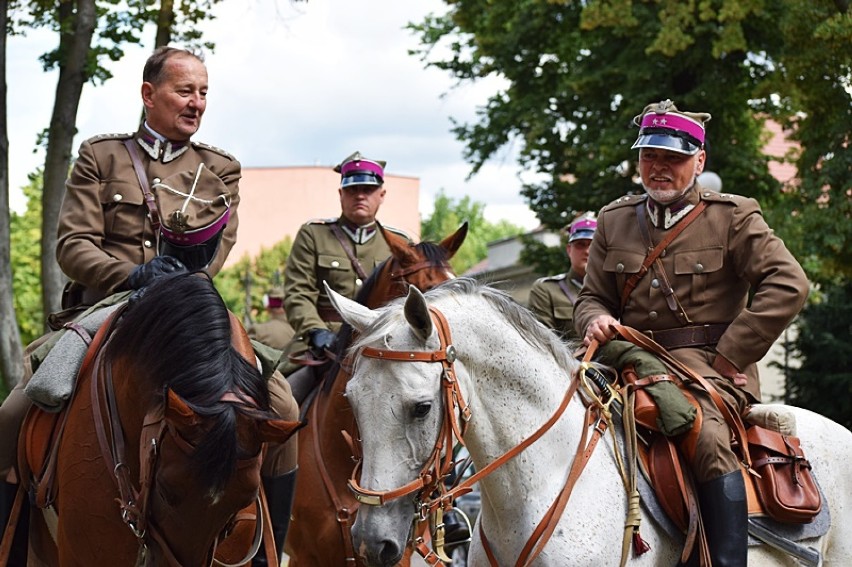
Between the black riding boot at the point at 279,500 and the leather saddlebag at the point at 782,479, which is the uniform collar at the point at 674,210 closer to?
the leather saddlebag at the point at 782,479

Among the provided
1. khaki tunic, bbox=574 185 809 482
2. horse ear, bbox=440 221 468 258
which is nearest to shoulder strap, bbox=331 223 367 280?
horse ear, bbox=440 221 468 258

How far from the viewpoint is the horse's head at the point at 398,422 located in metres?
4.68

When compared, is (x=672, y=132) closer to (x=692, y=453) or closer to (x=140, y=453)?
(x=692, y=453)

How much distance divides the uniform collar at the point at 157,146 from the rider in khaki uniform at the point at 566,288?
4823mm

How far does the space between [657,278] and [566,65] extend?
20.4 metres

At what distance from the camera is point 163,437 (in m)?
4.54

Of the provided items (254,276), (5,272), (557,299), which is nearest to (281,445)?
(557,299)

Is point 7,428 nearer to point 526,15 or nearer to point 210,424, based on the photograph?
point 210,424

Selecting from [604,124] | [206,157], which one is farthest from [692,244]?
[604,124]

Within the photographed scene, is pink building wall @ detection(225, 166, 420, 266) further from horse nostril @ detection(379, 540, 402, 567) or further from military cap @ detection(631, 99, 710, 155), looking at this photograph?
horse nostril @ detection(379, 540, 402, 567)

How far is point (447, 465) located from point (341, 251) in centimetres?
416

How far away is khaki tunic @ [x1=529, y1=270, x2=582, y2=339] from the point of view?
10.4 meters

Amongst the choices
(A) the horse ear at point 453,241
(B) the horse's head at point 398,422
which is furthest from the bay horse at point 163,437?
(A) the horse ear at point 453,241

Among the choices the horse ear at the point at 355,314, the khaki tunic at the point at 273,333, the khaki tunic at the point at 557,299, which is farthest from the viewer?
the khaki tunic at the point at 273,333
